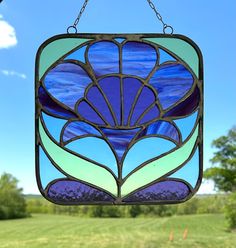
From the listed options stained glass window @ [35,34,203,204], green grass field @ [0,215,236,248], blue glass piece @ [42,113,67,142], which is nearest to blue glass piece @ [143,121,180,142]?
stained glass window @ [35,34,203,204]

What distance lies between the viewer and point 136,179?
41.1 inches

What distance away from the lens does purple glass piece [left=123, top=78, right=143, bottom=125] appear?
3.48 feet

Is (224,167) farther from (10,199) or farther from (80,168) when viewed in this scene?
(80,168)

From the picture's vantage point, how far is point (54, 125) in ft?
3.46

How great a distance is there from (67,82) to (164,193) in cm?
35

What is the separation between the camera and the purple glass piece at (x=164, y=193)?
1.04m

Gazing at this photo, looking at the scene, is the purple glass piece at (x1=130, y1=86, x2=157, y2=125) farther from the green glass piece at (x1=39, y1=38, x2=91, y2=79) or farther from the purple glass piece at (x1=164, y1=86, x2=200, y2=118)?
the green glass piece at (x1=39, y1=38, x2=91, y2=79)

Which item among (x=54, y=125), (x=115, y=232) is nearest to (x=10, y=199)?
(x=115, y=232)

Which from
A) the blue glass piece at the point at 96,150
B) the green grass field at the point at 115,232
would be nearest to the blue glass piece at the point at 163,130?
the blue glass piece at the point at 96,150

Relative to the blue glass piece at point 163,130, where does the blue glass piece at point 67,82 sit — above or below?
above

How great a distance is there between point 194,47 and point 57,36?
33 cm

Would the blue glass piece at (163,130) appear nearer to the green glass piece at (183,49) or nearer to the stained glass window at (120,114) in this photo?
the stained glass window at (120,114)

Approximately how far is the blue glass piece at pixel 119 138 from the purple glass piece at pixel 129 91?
0.03 meters

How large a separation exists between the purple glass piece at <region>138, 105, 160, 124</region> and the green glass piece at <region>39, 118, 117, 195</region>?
158 millimetres
